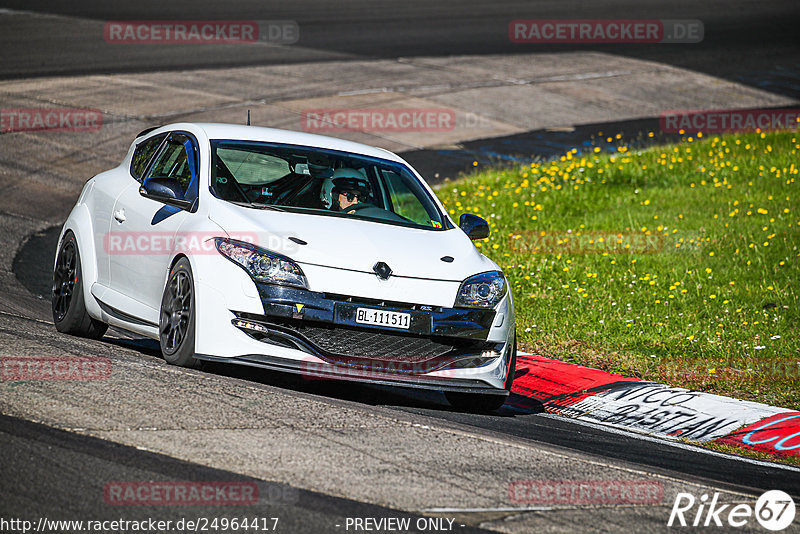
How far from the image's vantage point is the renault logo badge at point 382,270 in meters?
7.12

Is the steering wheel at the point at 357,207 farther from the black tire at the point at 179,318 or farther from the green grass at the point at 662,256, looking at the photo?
the green grass at the point at 662,256

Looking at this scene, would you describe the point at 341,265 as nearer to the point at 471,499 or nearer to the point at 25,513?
the point at 471,499

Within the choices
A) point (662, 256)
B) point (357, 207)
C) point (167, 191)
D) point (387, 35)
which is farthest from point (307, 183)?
point (387, 35)

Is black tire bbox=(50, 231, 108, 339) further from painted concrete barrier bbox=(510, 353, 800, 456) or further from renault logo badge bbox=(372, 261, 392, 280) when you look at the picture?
painted concrete barrier bbox=(510, 353, 800, 456)

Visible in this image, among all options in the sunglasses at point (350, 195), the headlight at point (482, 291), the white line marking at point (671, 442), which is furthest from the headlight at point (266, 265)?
the white line marking at point (671, 442)

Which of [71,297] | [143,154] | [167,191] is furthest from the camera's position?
[143,154]

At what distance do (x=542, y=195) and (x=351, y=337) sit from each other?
33.5 ft

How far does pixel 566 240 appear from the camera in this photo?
46.9ft

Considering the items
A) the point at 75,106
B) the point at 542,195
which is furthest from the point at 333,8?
the point at 542,195

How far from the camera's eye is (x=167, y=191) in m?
7.68

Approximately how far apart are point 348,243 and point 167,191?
52.6 inches

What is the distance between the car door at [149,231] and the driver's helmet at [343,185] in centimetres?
93

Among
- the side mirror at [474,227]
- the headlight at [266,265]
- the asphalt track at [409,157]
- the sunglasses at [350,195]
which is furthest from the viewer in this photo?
the side mirror at [474,227]

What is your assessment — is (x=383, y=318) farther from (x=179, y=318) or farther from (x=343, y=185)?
(x=343, y=185)
